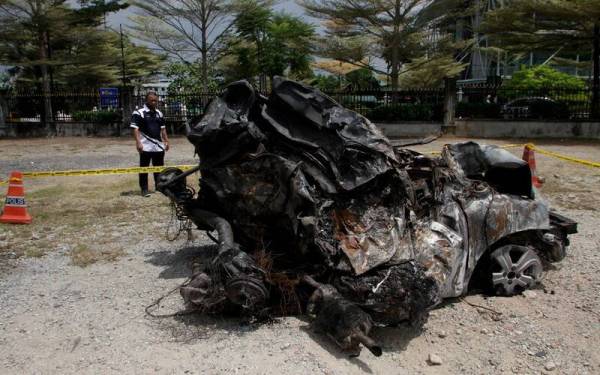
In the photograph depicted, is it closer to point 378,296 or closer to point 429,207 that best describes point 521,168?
point 429,207

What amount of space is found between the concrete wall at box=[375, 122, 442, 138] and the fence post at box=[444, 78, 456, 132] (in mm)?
370

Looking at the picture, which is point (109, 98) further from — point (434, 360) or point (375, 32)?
point (434, 360)

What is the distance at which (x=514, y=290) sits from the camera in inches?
179

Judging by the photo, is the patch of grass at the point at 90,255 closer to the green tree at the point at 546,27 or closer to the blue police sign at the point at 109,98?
the green tree at the point at 546,27

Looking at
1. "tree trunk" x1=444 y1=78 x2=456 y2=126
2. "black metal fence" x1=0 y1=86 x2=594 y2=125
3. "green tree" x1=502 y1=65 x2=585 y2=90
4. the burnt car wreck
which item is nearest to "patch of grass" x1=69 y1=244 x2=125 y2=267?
the burnt car wreck

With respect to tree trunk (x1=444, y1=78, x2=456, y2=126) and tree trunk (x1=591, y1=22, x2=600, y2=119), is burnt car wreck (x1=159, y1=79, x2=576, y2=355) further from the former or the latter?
tree trunk (x1=591, y1=22, x2=600, y2=119)

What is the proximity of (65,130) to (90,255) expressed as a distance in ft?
67.2

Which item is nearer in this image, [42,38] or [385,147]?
[385,147]

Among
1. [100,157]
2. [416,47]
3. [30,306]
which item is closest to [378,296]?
[30,306]

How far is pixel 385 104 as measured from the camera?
2245cm

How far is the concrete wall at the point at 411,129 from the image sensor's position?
21.2m

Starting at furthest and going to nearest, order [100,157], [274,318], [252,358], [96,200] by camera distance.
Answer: [100,157] < [96,200] < [274,318] < [252,358]

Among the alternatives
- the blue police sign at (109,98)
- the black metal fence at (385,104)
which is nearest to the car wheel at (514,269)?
the black metal fence at (385,104)

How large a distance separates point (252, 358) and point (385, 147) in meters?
1.90
